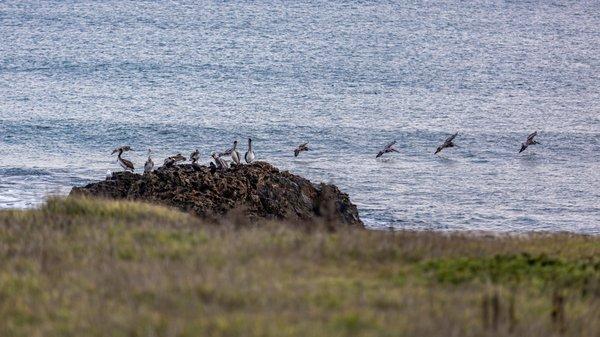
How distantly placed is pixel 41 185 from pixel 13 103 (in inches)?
879

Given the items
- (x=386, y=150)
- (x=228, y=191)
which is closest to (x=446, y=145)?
(x=386, y=150)

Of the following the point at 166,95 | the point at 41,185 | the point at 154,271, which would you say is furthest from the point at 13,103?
the point at 154,271

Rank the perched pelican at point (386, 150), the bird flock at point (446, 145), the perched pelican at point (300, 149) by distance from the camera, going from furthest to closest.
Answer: the bird flock at point (446, 145) → the perched pelican at point (386, 150) → the perched pelican at point (300, 149)

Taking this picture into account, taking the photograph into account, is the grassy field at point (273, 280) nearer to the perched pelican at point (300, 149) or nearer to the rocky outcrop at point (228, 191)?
the rocky outcrop at point (228, 191)

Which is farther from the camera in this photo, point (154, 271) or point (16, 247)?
point (16, 247)

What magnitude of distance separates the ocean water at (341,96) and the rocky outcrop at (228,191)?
4913 millimetres

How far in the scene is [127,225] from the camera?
661 inches

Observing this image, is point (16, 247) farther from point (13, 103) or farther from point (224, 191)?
point (13, 103)

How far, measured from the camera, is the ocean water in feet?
127

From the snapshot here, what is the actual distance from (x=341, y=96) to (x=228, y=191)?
35242 millimetres

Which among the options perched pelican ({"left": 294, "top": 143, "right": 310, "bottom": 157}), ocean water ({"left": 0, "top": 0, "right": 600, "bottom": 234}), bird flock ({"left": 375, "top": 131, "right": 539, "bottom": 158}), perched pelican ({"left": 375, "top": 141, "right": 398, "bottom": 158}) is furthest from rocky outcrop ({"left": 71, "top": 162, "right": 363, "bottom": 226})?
bird flock ({"left": 375, "top": 131, "right": 539, "bottom": 158})

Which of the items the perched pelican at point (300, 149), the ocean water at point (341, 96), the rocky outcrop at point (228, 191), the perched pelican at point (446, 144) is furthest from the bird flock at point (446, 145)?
the rocky outcrop at point (228, 191)

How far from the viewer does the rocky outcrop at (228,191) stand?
85.4 ft

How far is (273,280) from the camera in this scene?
13.0m
